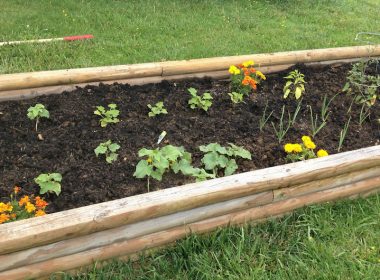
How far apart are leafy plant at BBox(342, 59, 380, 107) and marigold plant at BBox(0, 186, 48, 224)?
232cm

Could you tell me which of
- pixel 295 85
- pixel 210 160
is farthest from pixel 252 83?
pixel 210 160

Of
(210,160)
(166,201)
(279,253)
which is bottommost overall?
(279,253)

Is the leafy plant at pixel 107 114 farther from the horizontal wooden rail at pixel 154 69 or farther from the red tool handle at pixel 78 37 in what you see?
the red tool handle at pixel 78 37

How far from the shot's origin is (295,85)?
11.6 feet

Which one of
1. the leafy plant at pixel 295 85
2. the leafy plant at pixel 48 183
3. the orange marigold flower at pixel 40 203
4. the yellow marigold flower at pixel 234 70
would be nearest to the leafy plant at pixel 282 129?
the leafy plant at pixel 295 85

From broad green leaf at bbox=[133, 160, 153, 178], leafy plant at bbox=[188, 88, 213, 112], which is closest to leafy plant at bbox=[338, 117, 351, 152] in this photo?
leafy plant at bbox=[188, 88, 213, 112]

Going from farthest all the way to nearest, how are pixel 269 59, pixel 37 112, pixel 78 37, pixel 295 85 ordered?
pixel 78 37
pixel 269 59
pixel 295 85
pixel 37 112

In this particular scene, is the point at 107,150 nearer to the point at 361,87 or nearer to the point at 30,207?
the point at 30,207

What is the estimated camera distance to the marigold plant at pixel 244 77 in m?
3.38

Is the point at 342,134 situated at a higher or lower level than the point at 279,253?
higher

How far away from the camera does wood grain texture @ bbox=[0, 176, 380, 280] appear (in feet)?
6.40

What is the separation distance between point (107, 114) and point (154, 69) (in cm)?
62

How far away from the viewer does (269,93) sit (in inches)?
140

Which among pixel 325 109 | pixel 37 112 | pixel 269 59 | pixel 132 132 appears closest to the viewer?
pixel 37 112
